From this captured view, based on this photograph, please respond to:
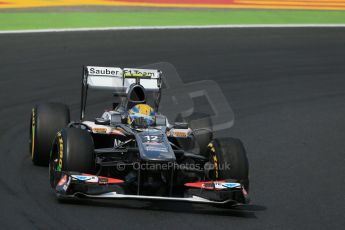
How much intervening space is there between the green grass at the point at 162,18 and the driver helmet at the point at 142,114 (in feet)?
36.9

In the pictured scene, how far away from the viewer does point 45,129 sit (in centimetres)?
1145

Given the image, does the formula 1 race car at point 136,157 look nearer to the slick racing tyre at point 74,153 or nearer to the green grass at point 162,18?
the slick racing tyre at point 74,153

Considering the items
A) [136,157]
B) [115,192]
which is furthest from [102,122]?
[115,192]

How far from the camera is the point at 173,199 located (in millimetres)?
9641

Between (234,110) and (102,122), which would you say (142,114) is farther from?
(234,110)

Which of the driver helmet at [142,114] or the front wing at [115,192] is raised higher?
the driver helmet at [142,114]

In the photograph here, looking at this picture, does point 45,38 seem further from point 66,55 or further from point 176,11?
point 176,11

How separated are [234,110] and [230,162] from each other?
243 inches

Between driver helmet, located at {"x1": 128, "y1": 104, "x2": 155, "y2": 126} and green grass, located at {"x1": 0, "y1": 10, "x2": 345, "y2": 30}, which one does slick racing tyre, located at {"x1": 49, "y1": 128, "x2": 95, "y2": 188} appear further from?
green grass, located at {"x1": 0, "y1": 10, "x2": 345, "y2": 30}

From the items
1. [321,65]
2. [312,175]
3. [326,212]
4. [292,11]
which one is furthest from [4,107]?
[292,11]

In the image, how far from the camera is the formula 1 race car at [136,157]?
9.85 m

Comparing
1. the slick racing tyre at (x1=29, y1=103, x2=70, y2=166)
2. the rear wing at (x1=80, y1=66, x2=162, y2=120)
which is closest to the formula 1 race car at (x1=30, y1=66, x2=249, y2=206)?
the slick racing tyre at (x1=29, y1=103, x2=70, y2=166)

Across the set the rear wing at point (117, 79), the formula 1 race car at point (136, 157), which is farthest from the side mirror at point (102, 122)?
the rear wing at point (117, 79)

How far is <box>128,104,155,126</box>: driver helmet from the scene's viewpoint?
11.4 meters
